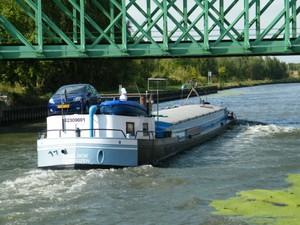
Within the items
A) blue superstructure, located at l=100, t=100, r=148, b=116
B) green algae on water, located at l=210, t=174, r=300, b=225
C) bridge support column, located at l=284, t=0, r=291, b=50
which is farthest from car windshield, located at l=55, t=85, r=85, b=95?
bridge support column, located at l=284, t=0, r=291, b=50

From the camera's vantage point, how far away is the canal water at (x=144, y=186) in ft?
72.2

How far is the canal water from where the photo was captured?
72.2 ft

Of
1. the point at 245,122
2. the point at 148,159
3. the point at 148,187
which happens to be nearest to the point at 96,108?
the point at 148,159

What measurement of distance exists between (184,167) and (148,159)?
1.80 meters

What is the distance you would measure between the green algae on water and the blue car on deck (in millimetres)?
12371

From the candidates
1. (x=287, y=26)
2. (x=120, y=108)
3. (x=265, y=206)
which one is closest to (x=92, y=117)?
(x=120, y=108)

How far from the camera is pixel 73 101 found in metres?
37.5

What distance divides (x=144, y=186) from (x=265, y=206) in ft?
20.7

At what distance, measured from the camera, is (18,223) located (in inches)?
830

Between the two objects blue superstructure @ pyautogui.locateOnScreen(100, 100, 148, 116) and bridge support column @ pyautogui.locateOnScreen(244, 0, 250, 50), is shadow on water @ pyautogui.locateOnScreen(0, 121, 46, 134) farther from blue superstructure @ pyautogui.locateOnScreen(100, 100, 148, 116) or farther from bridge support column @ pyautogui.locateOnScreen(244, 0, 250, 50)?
blue superstructure @ pyautogui.locateOnScreen(100, 100, 148, 116)

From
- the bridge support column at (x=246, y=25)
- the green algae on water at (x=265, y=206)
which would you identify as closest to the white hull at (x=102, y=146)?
the green algae on water at (x=265, y=206)

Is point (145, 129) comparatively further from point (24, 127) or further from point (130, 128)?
point (24, 127)

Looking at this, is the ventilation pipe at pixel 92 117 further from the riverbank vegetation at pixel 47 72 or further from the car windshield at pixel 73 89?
the riverbank vegetation at pixel 47 72

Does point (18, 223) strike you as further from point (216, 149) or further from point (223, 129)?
point (223, 129)
